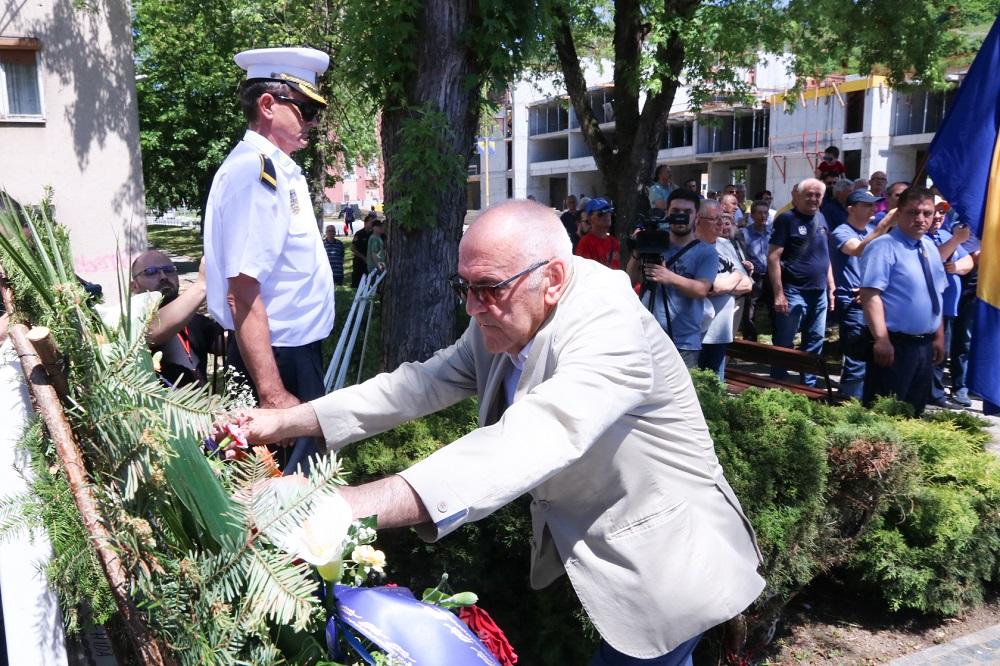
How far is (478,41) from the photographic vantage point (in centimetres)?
534

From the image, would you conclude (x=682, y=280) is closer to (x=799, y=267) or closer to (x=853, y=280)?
(x=853, y=280)

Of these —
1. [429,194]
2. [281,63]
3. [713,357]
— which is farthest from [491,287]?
[713,357]

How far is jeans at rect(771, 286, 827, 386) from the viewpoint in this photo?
8578 mm

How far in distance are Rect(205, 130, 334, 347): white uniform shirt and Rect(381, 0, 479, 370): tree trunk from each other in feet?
7.09

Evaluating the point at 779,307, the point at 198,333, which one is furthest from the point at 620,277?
the point at 779,307

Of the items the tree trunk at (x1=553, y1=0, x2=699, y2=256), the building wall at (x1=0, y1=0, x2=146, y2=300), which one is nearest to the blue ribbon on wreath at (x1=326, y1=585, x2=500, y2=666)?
the tree trunk at (x1=553, y1=0, x2=699, y2=256)

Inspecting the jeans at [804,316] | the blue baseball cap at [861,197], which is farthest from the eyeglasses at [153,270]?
the blue baseball cap at [861,197]

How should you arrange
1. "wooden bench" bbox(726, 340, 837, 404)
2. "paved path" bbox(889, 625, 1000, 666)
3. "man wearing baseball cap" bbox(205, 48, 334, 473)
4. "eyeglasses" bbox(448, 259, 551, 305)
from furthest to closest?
"wooden bench" bbox(726, 340, 837, 404), "paved path" bbox(889, 625, 1000, 666), "man wearing baseball cap" bbox(205, 48, 334, 473), "eyeglasses" bbox(448, 259, 551, 305)

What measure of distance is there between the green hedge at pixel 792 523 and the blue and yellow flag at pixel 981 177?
3.60ft

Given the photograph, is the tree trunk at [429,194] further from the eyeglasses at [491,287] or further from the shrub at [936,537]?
the eyeglasses at [491,287]

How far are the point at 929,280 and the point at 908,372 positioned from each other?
636mm

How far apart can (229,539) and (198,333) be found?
3.99m

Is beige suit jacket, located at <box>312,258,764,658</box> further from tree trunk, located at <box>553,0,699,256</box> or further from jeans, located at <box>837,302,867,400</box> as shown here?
tree trunk, located at <box>553,0,699,256</box>

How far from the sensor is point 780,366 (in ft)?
23.4
